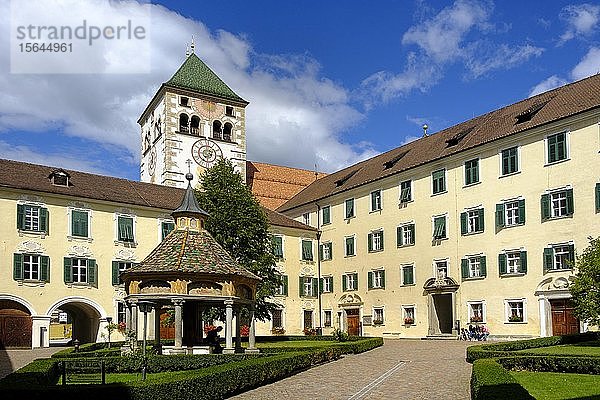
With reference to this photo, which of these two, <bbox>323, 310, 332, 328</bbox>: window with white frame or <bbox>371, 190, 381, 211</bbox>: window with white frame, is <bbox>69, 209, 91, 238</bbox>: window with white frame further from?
<bbox>323, 310, 332, 328</bbox>: window with white frame

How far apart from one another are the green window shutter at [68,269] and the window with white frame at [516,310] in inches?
Answer: 1014

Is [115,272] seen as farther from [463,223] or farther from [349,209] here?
[463,223]

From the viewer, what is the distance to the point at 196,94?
202 feet

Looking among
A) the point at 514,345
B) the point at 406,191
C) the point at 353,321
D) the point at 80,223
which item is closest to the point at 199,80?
the point at 80,223

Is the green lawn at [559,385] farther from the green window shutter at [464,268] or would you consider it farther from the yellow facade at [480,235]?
the green window shutter at [464,268]

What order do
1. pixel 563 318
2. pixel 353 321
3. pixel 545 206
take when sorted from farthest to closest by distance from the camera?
1. pixel 353 321
2. pixel 545 206
3. pixel 563 318

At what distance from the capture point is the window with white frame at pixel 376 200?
5049 centimetres

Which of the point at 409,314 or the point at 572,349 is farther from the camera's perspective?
the point at 409,314

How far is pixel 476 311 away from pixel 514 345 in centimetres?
1374

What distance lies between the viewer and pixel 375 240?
5069 centimetres

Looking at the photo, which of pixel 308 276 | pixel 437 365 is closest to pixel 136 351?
pixel 437 365

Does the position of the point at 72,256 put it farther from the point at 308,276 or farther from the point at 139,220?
the point at 308,276

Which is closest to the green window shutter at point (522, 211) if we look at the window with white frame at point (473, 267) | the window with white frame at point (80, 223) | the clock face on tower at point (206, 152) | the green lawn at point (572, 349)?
the window with white frame at point (473, 267)

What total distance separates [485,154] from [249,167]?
3070 centimetres
